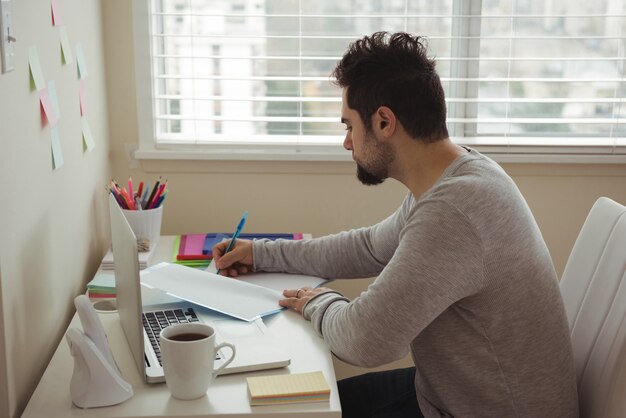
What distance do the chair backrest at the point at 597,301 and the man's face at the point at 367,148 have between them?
468 millimetres

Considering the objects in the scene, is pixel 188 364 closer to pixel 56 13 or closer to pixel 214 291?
pixel 214 291

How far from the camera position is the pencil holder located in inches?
77.8

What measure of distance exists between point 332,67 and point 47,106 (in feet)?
3.52

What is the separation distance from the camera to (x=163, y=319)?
156 centimetres

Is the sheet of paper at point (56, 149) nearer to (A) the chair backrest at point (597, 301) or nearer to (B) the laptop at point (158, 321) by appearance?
(B) the laptop at point (158, 321)

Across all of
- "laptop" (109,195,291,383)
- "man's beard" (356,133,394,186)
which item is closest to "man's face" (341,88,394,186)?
"man's beard" (356,133,394,186)

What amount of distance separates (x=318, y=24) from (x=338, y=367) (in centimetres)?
107

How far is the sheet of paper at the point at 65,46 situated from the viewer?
5.58 ft

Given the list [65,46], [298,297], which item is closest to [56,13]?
[65,46]

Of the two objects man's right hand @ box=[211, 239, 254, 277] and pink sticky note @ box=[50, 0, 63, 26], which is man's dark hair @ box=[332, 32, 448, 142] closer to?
man's right hand @ box=[211, 239, 254, 277]

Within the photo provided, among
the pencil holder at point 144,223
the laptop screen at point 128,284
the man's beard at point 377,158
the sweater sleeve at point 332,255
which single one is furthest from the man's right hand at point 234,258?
the man's beard at point 377,158

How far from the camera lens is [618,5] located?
2.40m

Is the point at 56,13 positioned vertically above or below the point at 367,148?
above

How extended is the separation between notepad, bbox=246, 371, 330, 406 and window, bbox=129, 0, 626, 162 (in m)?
1.16
